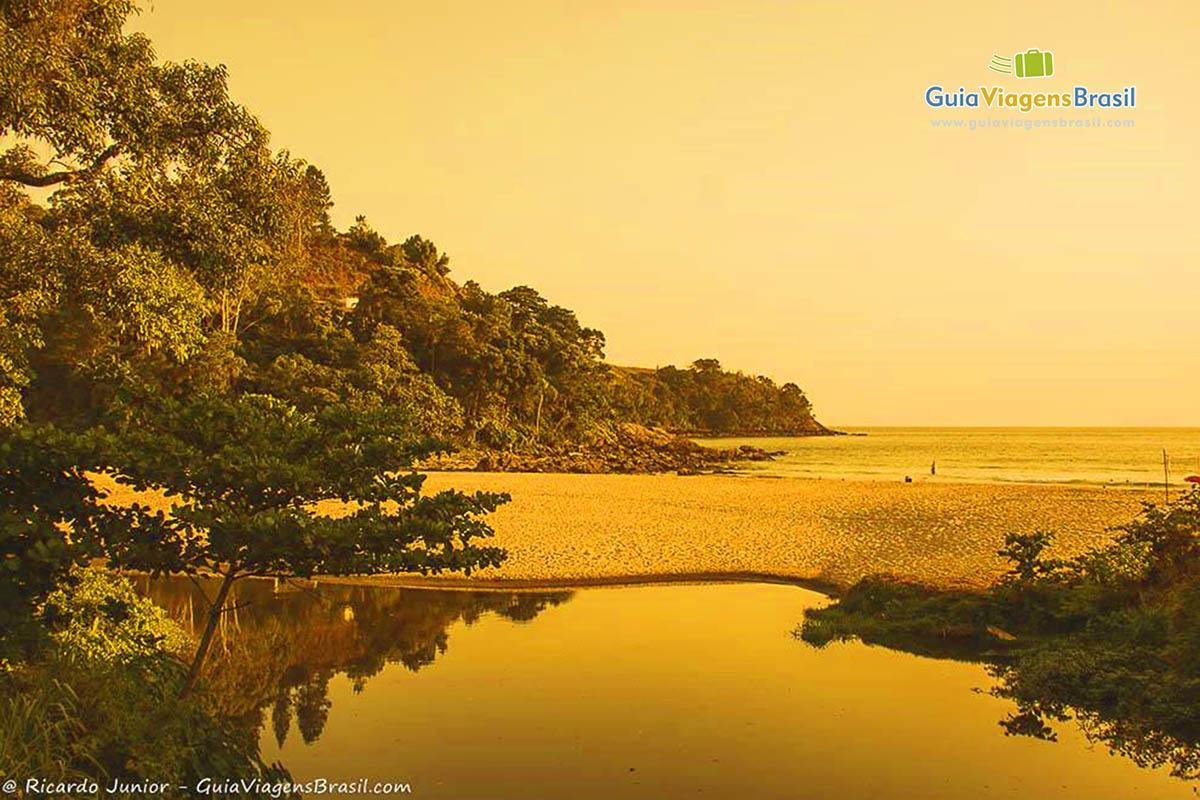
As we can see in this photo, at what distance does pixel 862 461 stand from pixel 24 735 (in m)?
82.2

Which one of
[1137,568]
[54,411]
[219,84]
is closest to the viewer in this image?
[219,84]

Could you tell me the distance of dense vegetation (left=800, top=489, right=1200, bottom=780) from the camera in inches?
405

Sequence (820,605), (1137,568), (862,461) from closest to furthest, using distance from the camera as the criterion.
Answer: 1. (1137,568)
2. (820,605)
3. (862,461)

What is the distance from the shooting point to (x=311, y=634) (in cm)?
1469

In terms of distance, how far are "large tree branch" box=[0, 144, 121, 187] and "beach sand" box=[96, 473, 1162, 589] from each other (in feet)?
35.0

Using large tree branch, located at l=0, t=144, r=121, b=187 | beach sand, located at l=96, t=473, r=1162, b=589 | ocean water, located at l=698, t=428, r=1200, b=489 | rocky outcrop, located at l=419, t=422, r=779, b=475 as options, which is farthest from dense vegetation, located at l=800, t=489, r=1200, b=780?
ocean water, located at l=698, t=428, r=1200, b=489

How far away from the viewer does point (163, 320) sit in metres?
11.3

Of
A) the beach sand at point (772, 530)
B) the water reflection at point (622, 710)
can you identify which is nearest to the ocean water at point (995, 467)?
the beach sand at point (772, 530)

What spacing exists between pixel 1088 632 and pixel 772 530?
13.8m

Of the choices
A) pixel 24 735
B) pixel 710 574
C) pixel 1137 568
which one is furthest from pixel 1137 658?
pixel 24 735

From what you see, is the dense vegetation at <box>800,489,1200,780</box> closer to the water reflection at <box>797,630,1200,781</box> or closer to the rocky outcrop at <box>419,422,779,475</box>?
the water reflection at <box>797,630,1200,781</box>

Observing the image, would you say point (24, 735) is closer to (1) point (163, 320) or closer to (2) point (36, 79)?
(1) point (163, 320)

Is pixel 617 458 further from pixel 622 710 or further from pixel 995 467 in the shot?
pixel 622 710

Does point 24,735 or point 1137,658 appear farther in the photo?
point 1137,658
